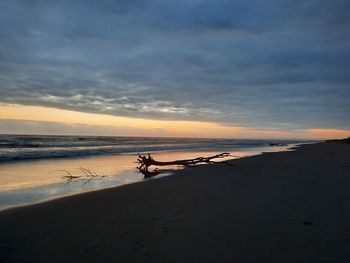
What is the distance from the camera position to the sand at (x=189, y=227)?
4188 millimetres

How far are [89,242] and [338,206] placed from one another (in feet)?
15.4

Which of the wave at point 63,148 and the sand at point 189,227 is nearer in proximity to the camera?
the sand at point 189,227

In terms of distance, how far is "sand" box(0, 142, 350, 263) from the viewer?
419 centimetres

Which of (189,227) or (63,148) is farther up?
(63,148)

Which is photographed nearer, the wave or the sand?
the sand

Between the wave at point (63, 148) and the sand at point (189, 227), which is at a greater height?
the wave at point (63, 148)

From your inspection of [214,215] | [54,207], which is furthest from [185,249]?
[54,207]

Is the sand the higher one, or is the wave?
the wave

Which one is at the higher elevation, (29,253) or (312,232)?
(312,232)

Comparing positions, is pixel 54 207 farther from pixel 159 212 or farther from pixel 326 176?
pixel 326 176

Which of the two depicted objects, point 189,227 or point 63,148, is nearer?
point 189,227

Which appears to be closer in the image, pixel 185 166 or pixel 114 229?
pixel 114 229

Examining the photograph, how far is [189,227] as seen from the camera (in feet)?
17.3

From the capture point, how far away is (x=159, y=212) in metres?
6.42
